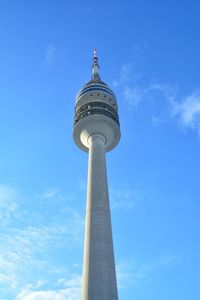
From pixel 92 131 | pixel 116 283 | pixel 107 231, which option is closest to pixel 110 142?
pixel 92 131

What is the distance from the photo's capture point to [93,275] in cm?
5166

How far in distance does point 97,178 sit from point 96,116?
14045 mm

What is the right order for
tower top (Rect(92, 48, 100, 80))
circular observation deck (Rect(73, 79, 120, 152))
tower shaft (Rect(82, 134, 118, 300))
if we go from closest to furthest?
tower shaft (Rect(82, 134, 118, 300)), circular observation deck (Rect(73, 79, 120, 152)), tower top (Rect(92, 48, 100, 80))

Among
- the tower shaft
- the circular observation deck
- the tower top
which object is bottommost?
the tower shaft

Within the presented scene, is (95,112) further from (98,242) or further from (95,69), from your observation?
(98,242)

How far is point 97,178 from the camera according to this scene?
207ft

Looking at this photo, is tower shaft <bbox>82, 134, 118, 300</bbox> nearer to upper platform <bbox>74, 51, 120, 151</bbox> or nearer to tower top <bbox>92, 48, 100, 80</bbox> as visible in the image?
upper platform <bbox>74, 51, 120, 151</bbox>

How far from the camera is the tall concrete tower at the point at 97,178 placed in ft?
169

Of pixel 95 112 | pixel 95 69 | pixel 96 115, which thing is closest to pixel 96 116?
pixel 96 115

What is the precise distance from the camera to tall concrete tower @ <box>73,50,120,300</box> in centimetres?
5153

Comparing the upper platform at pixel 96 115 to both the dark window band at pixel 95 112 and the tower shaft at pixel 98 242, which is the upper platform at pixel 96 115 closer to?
the dark window band at pixel 95 112

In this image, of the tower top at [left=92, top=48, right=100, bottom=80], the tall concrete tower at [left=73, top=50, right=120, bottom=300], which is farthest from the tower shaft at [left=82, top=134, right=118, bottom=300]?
the tower top at [left=92, top=48, right=100, bottom=80]

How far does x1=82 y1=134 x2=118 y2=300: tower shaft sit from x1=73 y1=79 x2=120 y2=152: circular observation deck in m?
8.23

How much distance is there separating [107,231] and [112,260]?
13.9 feet
